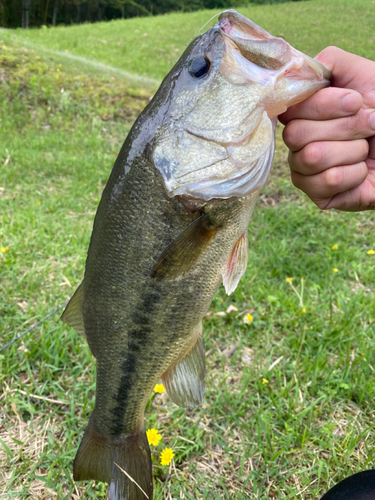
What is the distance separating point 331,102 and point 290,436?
5.34ft

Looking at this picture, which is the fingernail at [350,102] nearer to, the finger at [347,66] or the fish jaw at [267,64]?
the fish jaw at [267,64]

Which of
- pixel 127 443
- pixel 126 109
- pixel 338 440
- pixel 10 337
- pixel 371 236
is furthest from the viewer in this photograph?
pixel 126 109

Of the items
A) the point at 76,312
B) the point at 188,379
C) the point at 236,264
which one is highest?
the point at 236,264

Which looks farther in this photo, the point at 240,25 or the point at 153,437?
the point at 153,437

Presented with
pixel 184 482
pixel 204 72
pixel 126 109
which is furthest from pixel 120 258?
pixel 126 109

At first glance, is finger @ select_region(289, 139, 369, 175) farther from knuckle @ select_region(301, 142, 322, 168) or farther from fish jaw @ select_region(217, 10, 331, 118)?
fish jaw @ select_region(217, 10, 331, 118)

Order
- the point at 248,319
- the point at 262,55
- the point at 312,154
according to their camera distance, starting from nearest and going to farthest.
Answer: the point at 262,55 → the point at 312,154 → the point at 248,319

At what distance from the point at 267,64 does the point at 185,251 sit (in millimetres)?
652

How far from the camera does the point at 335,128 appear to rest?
1.34 m

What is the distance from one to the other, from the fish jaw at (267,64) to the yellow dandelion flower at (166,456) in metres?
1.60

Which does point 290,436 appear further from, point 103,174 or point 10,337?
point 103,174

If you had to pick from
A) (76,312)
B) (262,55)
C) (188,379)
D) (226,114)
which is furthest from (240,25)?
(188,379)

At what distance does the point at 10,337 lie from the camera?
7.94ft

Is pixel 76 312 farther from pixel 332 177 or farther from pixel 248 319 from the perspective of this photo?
pixel 248 319
